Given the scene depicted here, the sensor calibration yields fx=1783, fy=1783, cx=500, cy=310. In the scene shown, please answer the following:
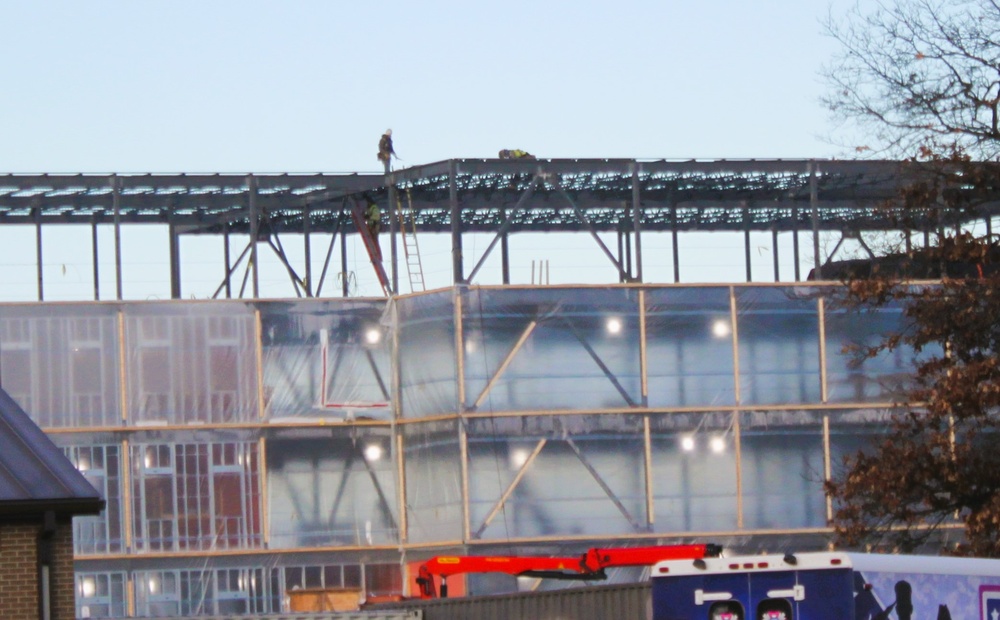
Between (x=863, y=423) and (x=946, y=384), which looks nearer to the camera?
(x=946, y=384)

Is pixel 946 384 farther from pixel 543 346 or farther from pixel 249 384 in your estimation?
pixel 249 384

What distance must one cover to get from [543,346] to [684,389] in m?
3.70

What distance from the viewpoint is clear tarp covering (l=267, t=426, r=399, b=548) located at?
44.6 metres

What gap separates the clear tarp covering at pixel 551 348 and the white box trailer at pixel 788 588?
85.4 feet

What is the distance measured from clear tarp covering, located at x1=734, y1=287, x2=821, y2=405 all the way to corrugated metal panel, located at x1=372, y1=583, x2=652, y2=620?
1627 centimetres

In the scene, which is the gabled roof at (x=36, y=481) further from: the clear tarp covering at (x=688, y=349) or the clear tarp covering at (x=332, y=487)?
the clear tarp covering at (x=688, y=349)

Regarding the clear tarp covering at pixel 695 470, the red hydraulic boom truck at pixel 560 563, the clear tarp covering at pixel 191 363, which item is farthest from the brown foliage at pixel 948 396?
the clear tarp covering at pixel 191 363

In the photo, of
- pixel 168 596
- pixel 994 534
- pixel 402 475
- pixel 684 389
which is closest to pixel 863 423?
pixel 684 389

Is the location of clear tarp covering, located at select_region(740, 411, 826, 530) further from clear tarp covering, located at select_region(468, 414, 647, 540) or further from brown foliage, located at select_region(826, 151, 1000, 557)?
brown foliage, located at select_region(826, 151, 1000, 557)

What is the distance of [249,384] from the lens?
4491 cm

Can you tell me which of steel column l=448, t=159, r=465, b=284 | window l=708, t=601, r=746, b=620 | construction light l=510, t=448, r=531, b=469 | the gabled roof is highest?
steel column l=448, t=159, r=465, b=284

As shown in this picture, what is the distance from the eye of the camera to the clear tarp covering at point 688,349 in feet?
145

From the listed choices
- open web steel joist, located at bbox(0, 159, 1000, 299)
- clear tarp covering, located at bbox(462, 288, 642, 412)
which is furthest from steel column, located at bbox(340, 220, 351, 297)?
clear tarp covering, located at bbox(462, 288, 642, 412)

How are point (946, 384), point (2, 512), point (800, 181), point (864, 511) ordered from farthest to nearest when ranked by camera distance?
point (800, 181) < point (864, 511) < point (946, 384) < point (2, 512)
